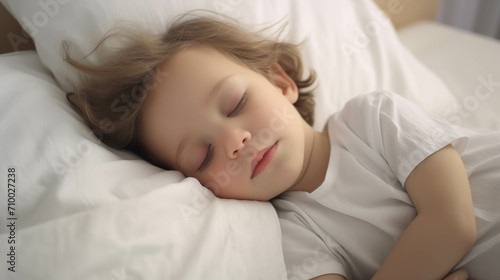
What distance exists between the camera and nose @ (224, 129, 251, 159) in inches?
31.8

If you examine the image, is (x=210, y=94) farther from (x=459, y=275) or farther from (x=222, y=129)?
(x=459, y=275)

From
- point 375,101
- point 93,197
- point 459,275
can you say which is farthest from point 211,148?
point 459,275

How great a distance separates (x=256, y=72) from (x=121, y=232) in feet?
1.61

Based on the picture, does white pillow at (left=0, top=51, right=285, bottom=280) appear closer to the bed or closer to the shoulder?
the bed

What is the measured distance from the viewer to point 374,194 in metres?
0.85

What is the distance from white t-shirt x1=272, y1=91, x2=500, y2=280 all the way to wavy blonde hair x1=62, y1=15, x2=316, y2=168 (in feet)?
1.01

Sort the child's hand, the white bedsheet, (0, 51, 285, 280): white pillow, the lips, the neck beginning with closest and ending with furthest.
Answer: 1. (0, 51, 285, 280): white pillow
2. the child's hand
3. the lips
4. the neck
5. the white bedsheet

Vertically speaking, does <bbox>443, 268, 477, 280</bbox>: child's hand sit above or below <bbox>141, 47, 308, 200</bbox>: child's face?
below

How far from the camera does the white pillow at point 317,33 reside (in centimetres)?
90

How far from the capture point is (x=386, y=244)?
33.6 inches

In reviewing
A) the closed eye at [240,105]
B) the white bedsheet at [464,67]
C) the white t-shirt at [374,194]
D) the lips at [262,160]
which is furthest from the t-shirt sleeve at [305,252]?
the white bedsheet at [464,67]

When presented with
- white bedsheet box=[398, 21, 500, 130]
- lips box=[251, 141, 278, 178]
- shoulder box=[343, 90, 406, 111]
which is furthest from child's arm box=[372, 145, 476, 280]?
white bedsheet box=[398, 21, 500, 130]

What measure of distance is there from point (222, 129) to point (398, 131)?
1.17ft

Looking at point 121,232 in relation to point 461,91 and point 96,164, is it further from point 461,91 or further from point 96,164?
point 461,91
